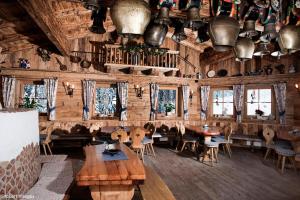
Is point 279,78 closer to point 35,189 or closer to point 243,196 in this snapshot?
point 243,196

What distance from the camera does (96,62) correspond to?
25.9 ft

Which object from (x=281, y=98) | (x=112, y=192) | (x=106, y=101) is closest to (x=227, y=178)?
(x=112, y=192)

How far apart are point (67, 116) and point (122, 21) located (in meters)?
6.90

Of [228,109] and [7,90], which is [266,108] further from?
[7,90]

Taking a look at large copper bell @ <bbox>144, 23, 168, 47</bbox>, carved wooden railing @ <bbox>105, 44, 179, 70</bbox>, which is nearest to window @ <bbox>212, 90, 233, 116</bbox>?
carved wooden railing @ <bbox>105, 44, 179, 70</bbox>

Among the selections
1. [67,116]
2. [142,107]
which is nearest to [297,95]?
[142,107]

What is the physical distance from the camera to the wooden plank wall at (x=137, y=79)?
7.31 metres

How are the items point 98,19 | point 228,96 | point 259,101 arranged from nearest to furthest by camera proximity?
1. point 98,19
2. point 259,101
3. point 228,96

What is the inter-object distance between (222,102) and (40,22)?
22.6 feet

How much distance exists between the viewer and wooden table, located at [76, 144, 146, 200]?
93.5 inches

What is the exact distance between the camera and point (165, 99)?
8.87 metres

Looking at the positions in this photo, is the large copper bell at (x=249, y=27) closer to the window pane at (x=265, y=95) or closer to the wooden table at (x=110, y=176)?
the wooden table at (x=110, y=176)

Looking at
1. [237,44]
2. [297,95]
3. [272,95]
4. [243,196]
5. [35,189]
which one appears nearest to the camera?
[237,44]

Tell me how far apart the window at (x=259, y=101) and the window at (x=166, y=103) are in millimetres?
2843
